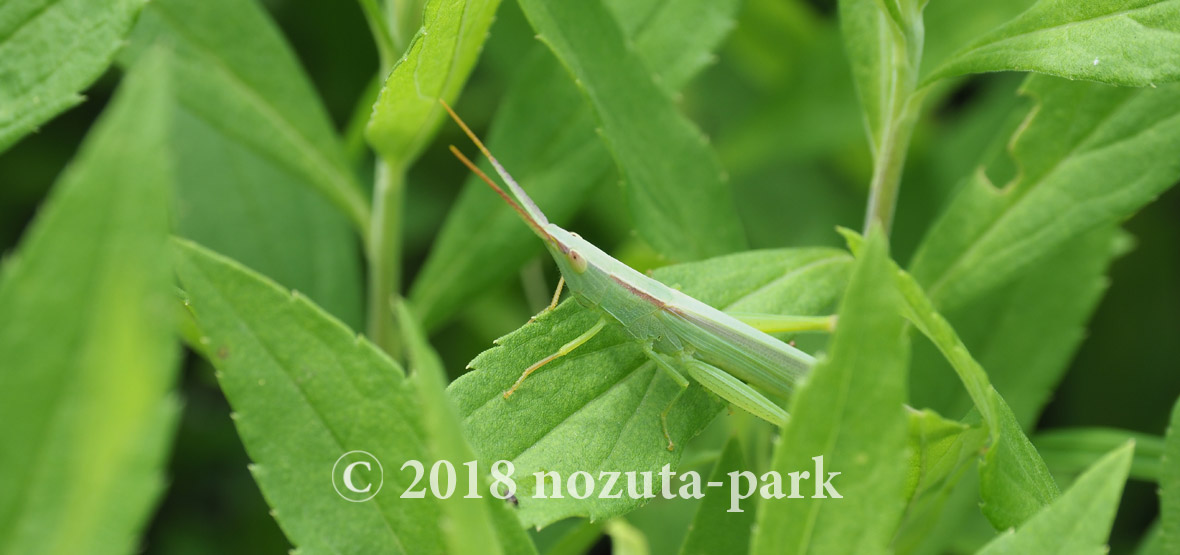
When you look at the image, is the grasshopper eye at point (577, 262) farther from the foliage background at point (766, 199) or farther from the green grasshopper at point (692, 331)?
the foliage background at point (766, 199)

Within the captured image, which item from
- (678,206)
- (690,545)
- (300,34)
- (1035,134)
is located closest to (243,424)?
(690,545)

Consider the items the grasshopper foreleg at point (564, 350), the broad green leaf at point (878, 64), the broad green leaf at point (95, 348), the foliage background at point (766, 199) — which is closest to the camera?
the broad green leaf at point (95, 348)

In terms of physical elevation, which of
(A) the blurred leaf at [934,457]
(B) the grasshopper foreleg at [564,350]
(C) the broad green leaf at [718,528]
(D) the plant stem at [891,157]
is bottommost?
(C) the broad green leaf at [718,528]

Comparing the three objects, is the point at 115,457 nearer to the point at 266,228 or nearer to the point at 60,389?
the point at 60,389

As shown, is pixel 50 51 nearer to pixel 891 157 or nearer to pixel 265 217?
pixel 265 217

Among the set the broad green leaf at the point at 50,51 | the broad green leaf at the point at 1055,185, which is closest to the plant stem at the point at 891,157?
the broad green leaf at the point at 1055,185

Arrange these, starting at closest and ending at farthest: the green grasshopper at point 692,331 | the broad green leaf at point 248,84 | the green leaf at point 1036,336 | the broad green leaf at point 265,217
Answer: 1. the green grasshopper at point 692,331
2. the broad green leaf at point 248,84
3. the green leaf at point 1036,336
4. the broad green leaf at point 265,217

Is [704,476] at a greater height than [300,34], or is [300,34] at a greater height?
[300,34]

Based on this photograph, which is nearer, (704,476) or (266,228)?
(704,476)
